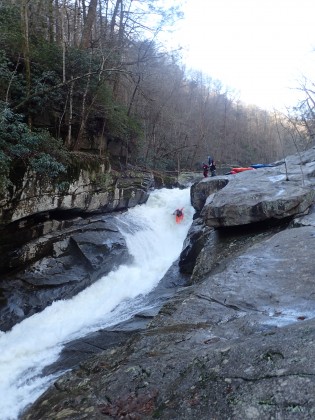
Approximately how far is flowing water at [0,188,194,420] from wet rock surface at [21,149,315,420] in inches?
53.4

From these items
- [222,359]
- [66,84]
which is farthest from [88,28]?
[222,359]

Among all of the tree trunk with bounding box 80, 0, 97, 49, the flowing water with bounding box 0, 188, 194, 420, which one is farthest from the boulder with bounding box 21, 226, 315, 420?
the tree trunk with bounding box 80, 0, 97, 49

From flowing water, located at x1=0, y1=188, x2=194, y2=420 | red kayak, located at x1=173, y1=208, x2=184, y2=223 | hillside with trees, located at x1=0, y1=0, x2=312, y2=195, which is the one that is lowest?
flowing water, located at x1=0, y1=188, x2=194, y2=420

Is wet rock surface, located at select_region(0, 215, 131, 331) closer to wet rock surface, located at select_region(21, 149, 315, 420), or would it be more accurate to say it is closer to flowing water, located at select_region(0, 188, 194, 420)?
flowing water, located at select_region(0, 188, 194, 420)

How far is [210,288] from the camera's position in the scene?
16.6 feet

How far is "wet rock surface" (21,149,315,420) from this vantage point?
2.42 m

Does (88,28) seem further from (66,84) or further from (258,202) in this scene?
(258,202)

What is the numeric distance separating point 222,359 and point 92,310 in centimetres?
543

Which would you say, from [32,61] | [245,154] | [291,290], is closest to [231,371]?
[291,290]

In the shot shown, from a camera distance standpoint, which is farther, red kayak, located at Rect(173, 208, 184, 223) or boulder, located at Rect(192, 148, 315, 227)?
red kayak, located at Rect(173, 208, 184, 223)

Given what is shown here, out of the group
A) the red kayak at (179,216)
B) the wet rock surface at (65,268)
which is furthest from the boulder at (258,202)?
the red kayak at (179,216)

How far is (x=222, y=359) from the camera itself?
9.53 ft

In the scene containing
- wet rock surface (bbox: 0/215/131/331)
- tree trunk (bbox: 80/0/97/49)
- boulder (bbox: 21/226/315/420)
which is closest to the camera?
boulder (bbox: 21/226/315/420)

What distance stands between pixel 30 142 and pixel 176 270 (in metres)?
5.02
